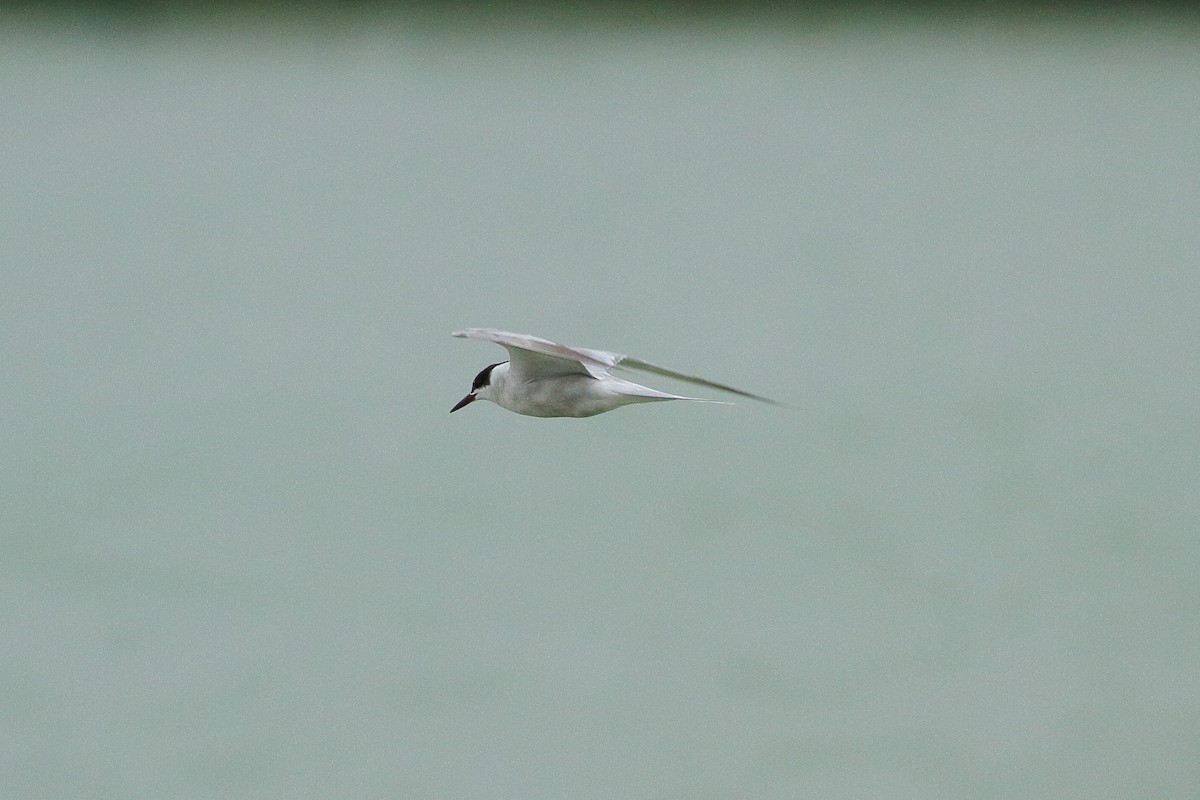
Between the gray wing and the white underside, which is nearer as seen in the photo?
the gray wing

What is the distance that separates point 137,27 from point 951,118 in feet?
5.11

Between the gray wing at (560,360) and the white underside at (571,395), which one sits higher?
the gray wing at (560,360)

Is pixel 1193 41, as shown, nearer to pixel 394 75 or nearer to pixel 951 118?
pixel 951 118

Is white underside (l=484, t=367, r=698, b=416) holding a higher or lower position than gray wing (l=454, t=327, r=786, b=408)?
lower

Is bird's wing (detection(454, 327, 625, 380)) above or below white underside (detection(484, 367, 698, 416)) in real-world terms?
above

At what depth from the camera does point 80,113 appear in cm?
272

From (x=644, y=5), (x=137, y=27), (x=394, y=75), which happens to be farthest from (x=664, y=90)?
(x=137, y=27)

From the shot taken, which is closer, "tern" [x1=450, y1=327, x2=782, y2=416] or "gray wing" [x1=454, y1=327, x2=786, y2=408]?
"gray wing" [x1=454, y1=327, x2=786, y2=408]

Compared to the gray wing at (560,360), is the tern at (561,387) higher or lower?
lower

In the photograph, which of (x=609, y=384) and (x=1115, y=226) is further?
(x=1115, y=226)

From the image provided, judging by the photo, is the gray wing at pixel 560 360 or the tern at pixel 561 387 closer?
the gray wing at pixel 560 360

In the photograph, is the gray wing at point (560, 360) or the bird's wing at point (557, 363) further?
the bird's wing at point (557, 363)

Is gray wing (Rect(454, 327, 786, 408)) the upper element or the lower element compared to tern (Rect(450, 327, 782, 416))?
upper

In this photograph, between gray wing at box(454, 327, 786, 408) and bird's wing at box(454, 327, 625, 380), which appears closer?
gray wing at box(454, 327, 786, 408)
